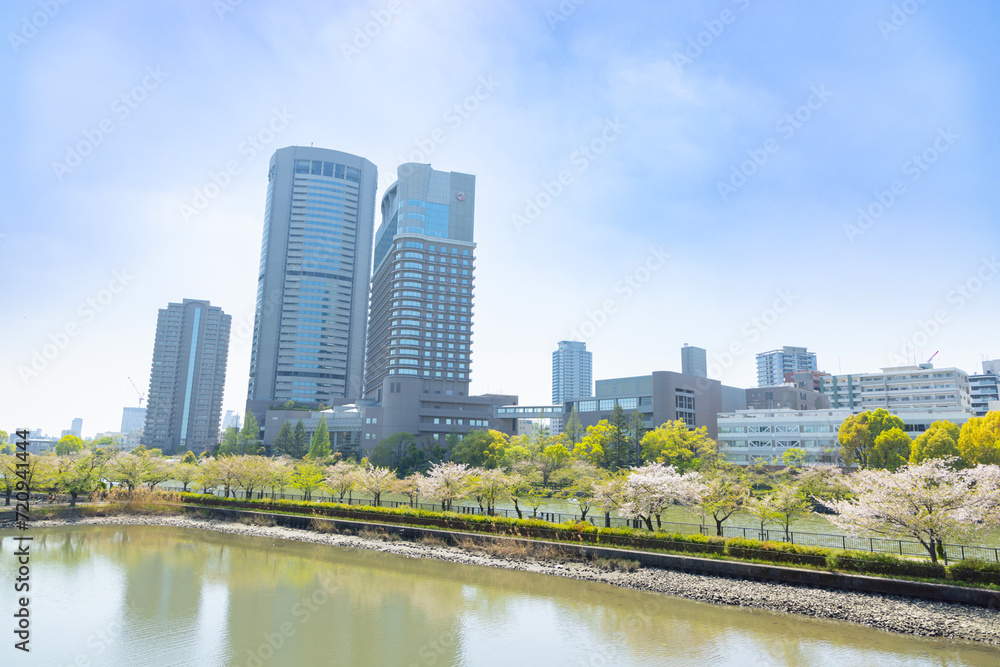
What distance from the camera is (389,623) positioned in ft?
74.0

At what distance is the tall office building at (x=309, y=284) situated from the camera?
158 metres

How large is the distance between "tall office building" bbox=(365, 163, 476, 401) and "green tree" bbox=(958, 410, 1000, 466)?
83375 millimetres

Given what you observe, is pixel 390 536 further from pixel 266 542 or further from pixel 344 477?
pixel 344 477

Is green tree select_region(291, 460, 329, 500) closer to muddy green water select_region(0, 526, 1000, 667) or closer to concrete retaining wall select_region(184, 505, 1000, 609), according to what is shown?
concrete retaining wall select_region(184, 505, 1000, 609)

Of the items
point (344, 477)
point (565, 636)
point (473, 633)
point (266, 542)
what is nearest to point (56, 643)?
point (473, 633)

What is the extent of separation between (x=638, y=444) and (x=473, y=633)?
64571 mm

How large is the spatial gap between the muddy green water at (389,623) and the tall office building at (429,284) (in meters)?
86.1

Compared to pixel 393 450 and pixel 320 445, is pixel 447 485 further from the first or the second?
pixel 320 445

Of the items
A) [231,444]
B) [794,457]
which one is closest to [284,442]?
[231,444]

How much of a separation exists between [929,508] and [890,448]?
141 feet

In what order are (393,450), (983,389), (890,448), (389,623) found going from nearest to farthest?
(389,623) < (890,448) < (393,450) < (983,389)

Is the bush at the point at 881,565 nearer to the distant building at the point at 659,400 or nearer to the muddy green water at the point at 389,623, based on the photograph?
the muddy green water at the point at 389,623

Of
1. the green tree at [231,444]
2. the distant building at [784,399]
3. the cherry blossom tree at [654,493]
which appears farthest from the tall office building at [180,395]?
the cherry blossom tree at [654,493]

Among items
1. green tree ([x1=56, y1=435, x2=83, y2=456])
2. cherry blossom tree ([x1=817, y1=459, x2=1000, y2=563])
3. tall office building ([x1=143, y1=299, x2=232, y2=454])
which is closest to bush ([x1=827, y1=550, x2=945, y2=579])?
cherry blossom tree ([x1=817, y1=459, x2=1000, y2=563])
